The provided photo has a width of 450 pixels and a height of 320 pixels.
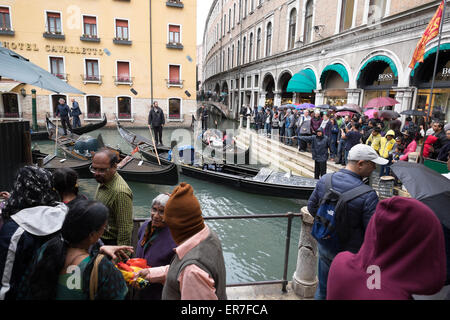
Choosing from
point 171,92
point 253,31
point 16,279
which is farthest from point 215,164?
point 253,31

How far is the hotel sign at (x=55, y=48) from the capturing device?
16.7 meters

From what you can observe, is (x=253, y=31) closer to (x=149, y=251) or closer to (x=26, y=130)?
(x=26, y=130)

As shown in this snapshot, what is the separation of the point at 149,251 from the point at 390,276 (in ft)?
4.34

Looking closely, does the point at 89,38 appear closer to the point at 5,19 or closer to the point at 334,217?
the point at 5,19

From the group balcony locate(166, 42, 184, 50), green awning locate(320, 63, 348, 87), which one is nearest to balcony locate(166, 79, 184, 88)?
balcony locate(166, 42, 184, 50)

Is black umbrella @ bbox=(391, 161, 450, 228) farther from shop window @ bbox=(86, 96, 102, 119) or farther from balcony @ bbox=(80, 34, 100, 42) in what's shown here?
balcony @ bbox=(80, 34, 100, 42)

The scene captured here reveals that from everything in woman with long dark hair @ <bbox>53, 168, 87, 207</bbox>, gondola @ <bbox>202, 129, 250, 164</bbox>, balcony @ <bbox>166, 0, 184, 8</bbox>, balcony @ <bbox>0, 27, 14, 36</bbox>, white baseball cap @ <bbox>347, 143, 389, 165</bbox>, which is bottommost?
gondola @ <bbox>202, 129, 250, 164</bbox>

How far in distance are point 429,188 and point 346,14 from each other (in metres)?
11.9

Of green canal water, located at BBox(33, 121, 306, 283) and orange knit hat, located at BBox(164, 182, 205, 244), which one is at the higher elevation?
orange knit hat, located at BBox(164, 182, 205, 244)

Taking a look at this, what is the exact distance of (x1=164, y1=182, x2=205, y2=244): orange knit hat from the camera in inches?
45.3

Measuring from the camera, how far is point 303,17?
45.1 ft

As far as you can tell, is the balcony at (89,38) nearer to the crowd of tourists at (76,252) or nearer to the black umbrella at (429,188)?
the crowd of tourists at (76,252)

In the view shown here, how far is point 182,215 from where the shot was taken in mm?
1154

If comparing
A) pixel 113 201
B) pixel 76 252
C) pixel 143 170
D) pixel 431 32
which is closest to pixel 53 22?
pixel 143 170
